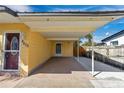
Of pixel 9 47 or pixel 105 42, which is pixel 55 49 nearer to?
pixel 105 42

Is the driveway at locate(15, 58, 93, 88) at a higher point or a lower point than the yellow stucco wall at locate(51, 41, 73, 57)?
lower

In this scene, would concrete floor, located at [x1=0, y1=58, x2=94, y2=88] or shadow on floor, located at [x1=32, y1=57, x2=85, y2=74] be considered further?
shadow on floor, located at [x1=32, y1=57, x2=85, y2=74]

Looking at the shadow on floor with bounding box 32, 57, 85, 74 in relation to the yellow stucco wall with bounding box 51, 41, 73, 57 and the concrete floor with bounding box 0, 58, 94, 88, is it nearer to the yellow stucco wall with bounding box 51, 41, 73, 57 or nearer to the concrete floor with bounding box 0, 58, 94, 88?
the concrete floor with bounding box 0, 58, 94, 88

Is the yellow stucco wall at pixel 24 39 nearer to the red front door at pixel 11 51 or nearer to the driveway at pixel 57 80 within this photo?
the red front door at pixel 11 51

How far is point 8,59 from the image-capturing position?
8953mm

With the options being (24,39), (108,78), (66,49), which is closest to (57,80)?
(108,78)

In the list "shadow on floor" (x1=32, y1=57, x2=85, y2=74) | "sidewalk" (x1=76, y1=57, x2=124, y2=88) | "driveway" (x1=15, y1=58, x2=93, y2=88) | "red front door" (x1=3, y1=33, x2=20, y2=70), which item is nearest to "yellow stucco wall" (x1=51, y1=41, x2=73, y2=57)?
"shadow on floor" (x1=32, y1=57, x2=85, y2=74)

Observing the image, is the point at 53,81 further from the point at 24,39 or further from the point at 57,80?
the point at 24,39

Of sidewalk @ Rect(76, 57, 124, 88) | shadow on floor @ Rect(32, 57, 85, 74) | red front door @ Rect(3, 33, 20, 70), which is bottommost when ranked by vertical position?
sidewalk @ Rect(76, 57, 124, 88)

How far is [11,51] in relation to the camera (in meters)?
8.90

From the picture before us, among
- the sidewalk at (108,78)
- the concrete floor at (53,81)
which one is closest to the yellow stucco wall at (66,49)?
the sidewalk at (108,78)

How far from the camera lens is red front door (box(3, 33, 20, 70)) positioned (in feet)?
29.1
